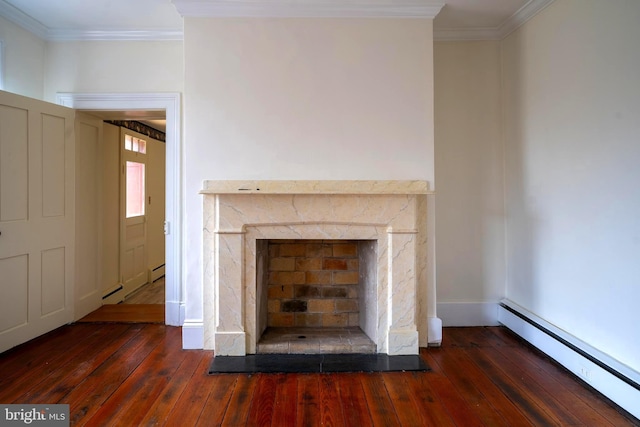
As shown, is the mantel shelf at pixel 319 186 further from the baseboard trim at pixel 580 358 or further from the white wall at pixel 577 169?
the baseboard trim at pixel 580 358

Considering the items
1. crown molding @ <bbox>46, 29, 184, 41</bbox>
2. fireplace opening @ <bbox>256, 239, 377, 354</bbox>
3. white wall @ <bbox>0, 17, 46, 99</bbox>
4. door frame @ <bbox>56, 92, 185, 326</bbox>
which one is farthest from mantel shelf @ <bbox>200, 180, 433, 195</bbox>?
white wall @ <bbox>0, 17, 46, 99</bbox>

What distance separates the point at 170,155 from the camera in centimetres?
338

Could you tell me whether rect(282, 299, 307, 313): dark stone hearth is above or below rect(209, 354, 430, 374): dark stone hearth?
above

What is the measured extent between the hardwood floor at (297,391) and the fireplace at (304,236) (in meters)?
0.32

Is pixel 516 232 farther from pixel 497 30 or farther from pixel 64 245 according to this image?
pixel 64 245

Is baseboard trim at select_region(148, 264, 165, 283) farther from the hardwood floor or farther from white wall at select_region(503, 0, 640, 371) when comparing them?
white wall at select_region(503, 0, 640, 371)

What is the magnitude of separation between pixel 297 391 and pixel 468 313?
1963 mm

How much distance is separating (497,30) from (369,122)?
5.48 feet

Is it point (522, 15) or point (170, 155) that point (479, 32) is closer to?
point (522, 15)

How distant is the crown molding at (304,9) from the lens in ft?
8.92

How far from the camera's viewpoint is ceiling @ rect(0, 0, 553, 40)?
2.80 metres

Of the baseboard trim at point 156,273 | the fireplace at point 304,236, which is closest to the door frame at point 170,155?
the fireplace at point 304,236

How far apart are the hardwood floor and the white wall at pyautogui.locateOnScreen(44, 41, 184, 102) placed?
245 centimetres

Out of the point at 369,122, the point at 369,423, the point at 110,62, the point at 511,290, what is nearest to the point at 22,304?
the point at 110,62
